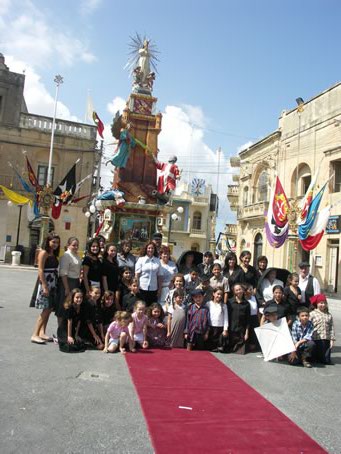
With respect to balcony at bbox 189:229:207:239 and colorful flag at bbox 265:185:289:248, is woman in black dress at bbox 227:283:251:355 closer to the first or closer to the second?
colorful flag at bbox 265:185:289:248

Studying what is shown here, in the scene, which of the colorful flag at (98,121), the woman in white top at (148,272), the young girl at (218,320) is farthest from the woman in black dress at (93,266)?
the colorful flag at (98,121)

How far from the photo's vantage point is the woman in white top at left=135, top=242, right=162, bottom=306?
807 centimetres

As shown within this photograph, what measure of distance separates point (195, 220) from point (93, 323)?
46852mm

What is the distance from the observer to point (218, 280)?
7980 mm

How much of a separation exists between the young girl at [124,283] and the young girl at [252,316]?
209cm

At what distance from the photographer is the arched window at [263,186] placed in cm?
3105

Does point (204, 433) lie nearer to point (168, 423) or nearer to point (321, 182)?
point (168, 423)

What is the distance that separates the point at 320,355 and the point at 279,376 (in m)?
1.36

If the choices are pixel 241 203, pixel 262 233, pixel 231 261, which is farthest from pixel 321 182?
pixel 231 261

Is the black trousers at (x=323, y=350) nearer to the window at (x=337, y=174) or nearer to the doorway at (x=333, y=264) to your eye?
the doorway at (x=333, y=264)

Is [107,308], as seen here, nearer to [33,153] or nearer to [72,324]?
[72,324]

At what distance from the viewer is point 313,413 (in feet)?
15.2

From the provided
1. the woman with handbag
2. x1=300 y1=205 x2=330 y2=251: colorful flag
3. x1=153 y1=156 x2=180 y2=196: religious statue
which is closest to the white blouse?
the woman with handbag

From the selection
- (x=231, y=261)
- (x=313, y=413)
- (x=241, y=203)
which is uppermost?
(x=241, y=203)
